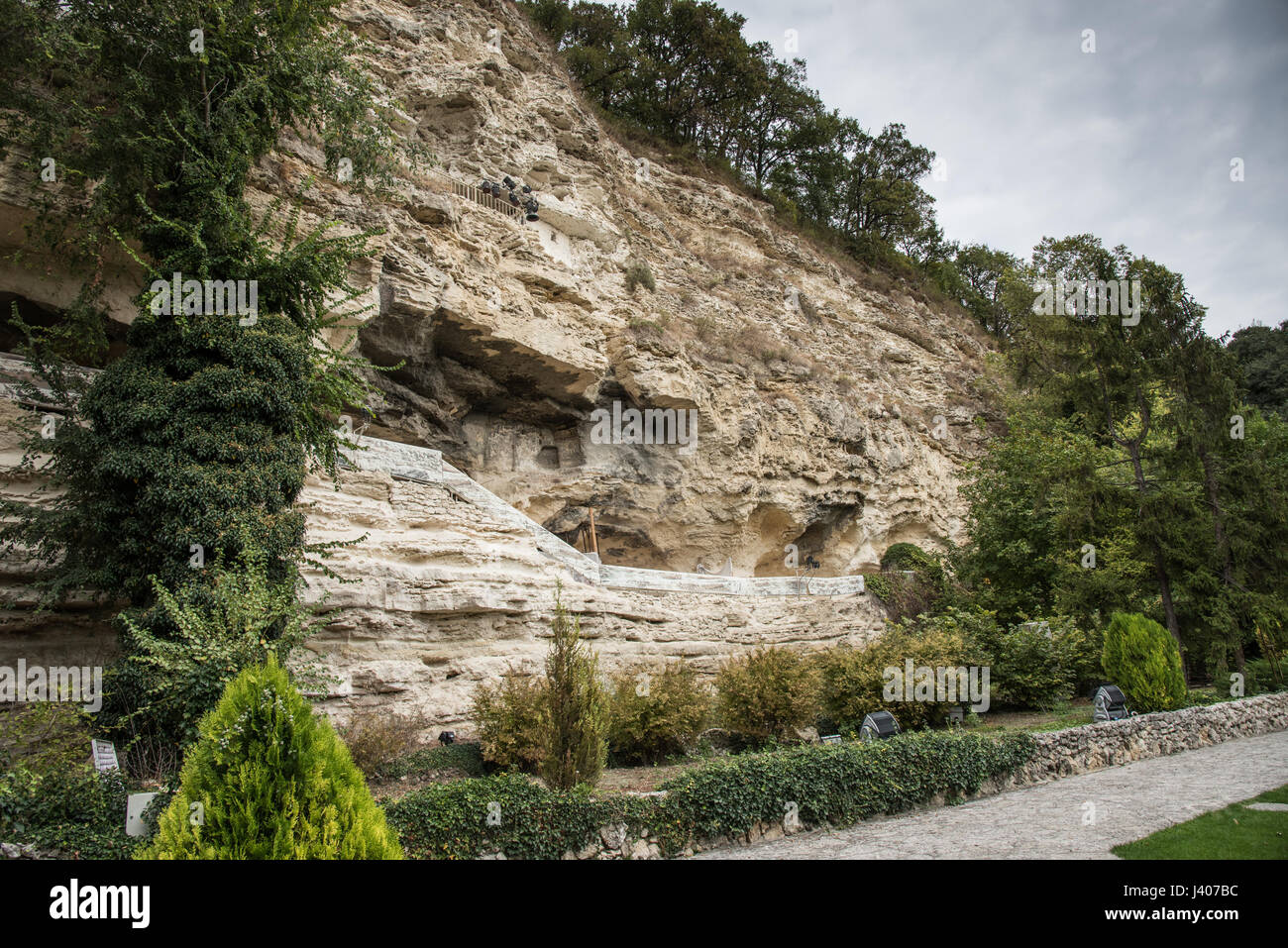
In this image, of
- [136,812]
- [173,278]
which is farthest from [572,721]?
[173,278]

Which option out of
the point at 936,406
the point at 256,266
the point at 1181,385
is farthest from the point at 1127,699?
the point at 936,406

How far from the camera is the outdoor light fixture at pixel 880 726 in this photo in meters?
10.8

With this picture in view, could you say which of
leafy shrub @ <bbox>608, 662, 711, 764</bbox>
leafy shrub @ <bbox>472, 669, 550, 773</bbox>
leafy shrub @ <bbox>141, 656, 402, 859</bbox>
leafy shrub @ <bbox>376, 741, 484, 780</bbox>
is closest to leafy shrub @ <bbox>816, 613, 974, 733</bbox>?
leafy shrub @ <bbox>608, 662, 711, 764</bbox>

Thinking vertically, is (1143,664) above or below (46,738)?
below

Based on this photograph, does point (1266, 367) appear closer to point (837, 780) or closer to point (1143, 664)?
point (1143, 664)

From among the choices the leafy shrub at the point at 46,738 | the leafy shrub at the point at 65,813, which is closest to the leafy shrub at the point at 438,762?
the leafy shrub at the point at 46,738

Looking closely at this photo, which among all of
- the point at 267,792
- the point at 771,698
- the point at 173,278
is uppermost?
the point at 173,278

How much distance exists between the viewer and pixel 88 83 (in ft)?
39.5

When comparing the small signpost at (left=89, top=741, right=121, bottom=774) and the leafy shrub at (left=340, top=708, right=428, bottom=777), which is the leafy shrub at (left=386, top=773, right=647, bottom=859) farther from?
the small signpost at (left=89, top=741, right=121, bottom=774)

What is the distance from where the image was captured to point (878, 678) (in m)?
12.5

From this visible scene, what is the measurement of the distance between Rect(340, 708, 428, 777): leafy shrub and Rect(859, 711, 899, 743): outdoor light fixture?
695 centimetres

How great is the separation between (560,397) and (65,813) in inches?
597

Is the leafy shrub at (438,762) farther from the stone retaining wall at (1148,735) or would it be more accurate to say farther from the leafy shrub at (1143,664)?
the leafy shrub at (1143,664)

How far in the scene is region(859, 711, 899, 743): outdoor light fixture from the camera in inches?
426
